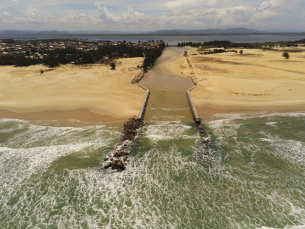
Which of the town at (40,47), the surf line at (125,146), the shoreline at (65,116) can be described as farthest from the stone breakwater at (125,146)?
the town at (40,47)

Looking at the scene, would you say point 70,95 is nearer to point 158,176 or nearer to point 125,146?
point 125,146

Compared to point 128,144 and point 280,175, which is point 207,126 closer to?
point 280,175

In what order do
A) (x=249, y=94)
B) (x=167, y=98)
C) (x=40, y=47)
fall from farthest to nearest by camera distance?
(x=40, y=47) → (x=249, y=94) → (x=167, y=98)

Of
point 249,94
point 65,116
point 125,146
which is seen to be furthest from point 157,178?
point 249,94

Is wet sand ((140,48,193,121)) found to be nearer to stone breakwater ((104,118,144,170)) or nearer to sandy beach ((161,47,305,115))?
sandy beach ((161,47,305,115))

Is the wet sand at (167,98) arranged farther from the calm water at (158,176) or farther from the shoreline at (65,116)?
the shoreline at (65,116)

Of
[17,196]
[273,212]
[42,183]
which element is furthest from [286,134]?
[17,196]
